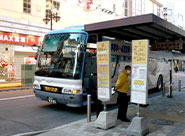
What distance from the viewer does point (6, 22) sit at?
2000 centimetres

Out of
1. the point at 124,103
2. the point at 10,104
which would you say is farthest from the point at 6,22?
the point at 124,103

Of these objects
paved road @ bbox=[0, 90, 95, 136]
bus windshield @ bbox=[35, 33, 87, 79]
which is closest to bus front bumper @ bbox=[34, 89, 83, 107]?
paved road @ bbox=[0, 90, 95, 136]

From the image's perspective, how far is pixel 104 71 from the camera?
19.5 feet

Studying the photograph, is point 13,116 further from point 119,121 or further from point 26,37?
point 26,37

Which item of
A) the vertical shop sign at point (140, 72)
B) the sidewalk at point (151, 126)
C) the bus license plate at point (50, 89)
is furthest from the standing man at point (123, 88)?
the bus license plate at point (50, 89)

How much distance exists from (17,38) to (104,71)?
1716 centimetres

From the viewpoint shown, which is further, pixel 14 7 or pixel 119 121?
pixel 14 7

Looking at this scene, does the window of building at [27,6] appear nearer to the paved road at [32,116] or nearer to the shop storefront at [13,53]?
the shop storefront at [13,53]

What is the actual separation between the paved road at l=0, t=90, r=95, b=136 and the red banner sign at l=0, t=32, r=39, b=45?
11778 millimetres

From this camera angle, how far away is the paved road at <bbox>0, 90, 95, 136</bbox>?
6.23 metres

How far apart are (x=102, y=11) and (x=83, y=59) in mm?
24246

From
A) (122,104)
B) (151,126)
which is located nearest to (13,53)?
(122,104)

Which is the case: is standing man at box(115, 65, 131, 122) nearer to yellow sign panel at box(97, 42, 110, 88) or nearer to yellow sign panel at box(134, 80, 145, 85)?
yellow sign panel at box(97, 42, 110, 88)

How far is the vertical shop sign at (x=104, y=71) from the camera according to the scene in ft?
19.1
